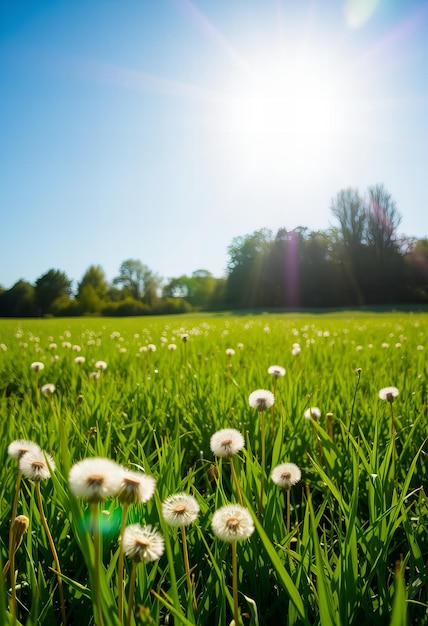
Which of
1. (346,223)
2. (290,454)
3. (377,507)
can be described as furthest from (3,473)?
(346,223)

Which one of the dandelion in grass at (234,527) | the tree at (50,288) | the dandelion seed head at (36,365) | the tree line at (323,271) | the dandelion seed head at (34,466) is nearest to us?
the dandelion in grass at (234,527)

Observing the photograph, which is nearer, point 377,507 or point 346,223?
point 377,507

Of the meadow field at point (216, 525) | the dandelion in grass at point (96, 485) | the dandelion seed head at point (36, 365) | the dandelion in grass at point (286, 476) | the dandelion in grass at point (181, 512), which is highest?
the dandelion in grass at point (96, 485)

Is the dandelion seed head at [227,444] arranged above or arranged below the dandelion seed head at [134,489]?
below

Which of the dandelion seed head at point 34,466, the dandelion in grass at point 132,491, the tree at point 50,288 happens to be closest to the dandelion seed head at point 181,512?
the dandelion in grass at point 132,491

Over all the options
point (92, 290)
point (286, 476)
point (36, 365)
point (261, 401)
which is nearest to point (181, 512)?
point (286, 476)

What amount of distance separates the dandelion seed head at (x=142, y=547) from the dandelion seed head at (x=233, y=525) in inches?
4.6

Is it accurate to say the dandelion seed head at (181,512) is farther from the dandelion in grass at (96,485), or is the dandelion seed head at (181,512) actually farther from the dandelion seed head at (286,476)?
the dandelion seed head at (286,476)

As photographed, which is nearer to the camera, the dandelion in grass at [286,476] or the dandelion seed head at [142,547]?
the dandelion seed head at [142,547]

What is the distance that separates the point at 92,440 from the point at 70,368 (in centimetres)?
233

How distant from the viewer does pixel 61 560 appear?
117 cm

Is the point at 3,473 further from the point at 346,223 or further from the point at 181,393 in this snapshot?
the point at 346,223

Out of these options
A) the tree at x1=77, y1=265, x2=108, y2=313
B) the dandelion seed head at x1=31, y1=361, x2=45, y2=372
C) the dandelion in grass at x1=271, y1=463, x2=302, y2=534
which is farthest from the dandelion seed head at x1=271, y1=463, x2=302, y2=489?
the tree at x1=77, y1=265, x2=108, y2=313

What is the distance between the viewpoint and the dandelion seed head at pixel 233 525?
0.73 m
